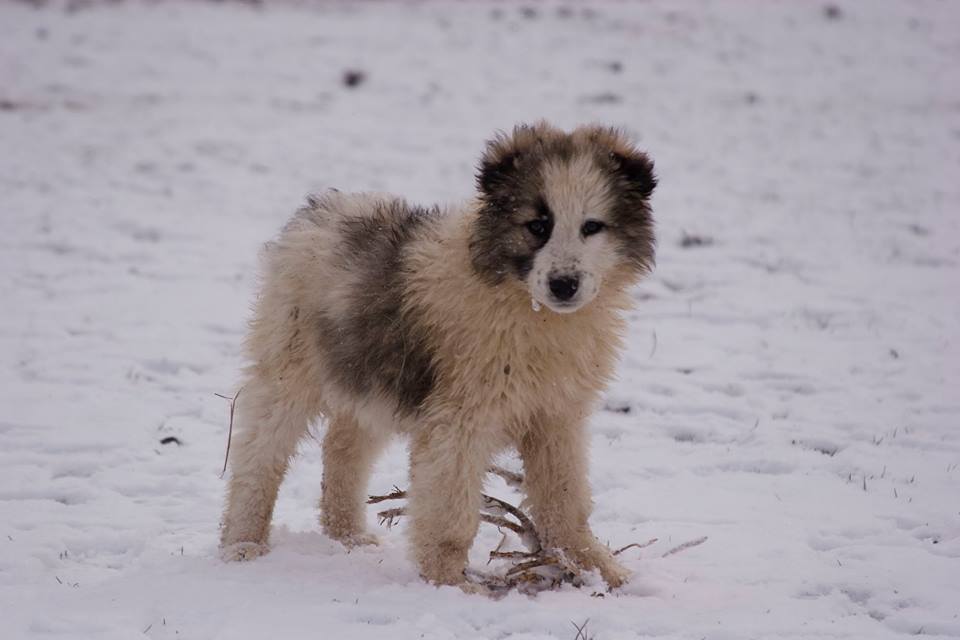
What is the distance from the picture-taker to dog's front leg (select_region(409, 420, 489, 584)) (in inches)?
164

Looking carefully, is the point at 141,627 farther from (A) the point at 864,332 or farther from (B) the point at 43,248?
(B) the point at 43,248

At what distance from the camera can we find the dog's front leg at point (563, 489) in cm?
449

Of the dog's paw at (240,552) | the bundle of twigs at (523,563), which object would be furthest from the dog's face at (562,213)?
the dog's paw at (240,552)

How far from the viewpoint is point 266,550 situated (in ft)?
15.3

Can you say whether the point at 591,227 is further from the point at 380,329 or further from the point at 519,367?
the point at 380,329

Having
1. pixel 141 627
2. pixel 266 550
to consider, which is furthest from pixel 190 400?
pixel 141 627

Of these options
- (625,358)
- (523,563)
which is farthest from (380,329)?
(625,358)

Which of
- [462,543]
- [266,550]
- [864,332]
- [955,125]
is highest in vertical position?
[955,125]

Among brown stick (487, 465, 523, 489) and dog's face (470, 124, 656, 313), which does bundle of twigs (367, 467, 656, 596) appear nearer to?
brown stick (487, 465, 523, 489)

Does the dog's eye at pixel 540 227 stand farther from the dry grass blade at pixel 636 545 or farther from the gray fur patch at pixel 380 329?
the dry grass blade at pixel 636 545

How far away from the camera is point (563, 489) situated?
4555mm

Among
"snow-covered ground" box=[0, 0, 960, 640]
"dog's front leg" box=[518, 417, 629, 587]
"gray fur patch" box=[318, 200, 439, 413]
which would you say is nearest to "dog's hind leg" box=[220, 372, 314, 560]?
"snow-covered ground" box=[0, 0, 960, 640]

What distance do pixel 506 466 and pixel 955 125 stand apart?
1317 centimetres

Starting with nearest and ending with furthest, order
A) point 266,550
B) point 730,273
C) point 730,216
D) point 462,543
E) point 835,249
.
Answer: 1. point 462,543
2. point 266,550
3. point 730,273
4. point 835,249
5. point 730,216
